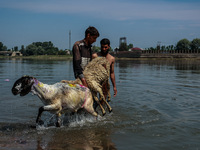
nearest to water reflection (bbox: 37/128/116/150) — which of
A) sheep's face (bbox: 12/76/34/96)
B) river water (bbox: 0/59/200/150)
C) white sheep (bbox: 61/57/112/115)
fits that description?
river water (bbox: 0/59/200/150)

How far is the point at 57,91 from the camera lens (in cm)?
590

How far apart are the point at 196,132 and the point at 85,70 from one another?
3.27 metres

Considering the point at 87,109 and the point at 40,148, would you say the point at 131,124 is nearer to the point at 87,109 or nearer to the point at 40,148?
the point at 87,109

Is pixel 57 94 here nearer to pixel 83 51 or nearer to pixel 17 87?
pixel 17 87

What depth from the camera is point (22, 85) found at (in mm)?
5520

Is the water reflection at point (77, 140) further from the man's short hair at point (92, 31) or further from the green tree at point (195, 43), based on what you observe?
the green tree at point (195, 43)

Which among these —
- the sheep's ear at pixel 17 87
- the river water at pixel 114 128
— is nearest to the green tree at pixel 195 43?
the river water at pixel 114 128

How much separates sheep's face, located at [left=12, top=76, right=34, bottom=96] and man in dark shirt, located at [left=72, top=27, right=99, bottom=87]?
126cm

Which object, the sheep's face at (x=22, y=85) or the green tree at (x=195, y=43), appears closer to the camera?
the sheep's face at (x=22, y=85)

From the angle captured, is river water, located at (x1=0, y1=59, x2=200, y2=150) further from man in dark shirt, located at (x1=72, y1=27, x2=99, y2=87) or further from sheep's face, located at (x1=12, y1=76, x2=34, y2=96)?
Answer: man in dark shirt, located at (x1=72, y1=27, x2=99, y2=87)

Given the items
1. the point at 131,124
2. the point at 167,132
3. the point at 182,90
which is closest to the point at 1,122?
the point at 131,124

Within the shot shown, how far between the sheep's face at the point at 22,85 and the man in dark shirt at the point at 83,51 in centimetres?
126

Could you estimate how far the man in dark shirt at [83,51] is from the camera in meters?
6.30

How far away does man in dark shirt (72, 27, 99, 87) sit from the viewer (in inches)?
248
